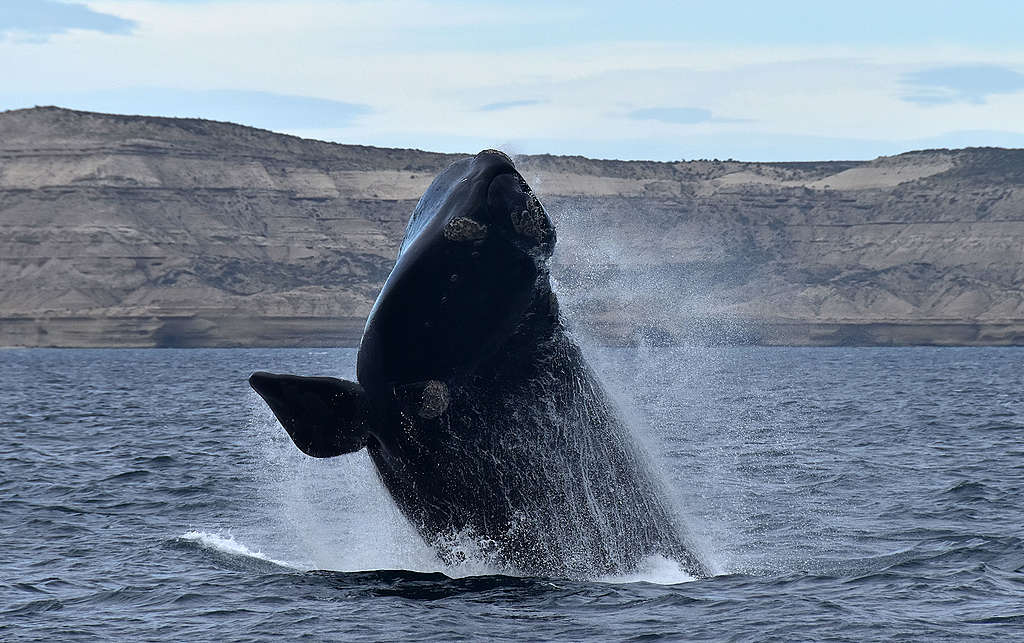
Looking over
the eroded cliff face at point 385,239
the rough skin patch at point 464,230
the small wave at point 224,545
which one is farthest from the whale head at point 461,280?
the eroded cliff face at point 385,239

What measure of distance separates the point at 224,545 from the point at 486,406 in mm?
6599

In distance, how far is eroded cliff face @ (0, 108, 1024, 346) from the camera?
441ft

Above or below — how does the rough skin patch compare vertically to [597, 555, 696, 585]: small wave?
above

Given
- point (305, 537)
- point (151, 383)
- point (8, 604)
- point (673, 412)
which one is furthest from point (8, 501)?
point (151, 383)

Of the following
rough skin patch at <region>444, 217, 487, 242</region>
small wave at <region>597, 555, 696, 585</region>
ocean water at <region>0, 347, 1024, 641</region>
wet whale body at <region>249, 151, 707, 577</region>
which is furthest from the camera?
small wave at <region>597, 555, 696, 585</region>

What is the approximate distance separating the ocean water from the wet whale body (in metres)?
0.43

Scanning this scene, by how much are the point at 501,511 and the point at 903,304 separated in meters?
144

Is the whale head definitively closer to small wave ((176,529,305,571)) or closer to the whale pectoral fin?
the whale pectoral fin

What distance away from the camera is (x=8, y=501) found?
19.1 meters

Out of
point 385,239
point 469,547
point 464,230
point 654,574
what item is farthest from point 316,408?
point 385,239

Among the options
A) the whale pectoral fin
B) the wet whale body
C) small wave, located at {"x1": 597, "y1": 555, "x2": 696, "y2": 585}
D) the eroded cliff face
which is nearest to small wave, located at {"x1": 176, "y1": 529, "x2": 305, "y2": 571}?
small wave, located at {"x1": 597, "y1": 555, "x2": 696, "y2": 585}

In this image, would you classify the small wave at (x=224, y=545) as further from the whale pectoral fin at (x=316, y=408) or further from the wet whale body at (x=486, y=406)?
the whale pectoral fin at (x=316, y=408)

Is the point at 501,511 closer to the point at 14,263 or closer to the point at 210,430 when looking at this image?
the point at 210,430

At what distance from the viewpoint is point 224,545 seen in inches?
601
